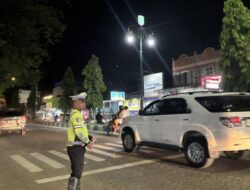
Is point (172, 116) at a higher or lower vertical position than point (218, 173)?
higher

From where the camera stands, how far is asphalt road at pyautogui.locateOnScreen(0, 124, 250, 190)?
8.26 metres

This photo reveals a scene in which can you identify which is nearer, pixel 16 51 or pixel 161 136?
pixel 161 136

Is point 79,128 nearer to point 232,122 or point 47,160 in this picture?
point 232,122

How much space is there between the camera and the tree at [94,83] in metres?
44.4

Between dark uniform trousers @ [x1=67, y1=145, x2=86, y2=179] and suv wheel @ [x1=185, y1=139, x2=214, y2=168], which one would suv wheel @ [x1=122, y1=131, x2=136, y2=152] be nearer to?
suv wheel @ [x1=185, y1=139, x2=214, y2=168]

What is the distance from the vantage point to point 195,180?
850cm

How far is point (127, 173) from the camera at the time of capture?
965cm

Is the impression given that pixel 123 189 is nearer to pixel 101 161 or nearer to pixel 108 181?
pixel 108 181

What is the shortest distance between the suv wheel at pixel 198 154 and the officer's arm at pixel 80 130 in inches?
162

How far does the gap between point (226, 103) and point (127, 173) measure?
3062mm

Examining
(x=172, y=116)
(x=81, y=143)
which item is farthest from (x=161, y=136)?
(x=81, y=143)

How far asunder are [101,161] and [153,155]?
1786mm

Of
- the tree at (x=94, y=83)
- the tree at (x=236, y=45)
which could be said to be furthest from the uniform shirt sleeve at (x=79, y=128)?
the tree at (x=94, y=83)

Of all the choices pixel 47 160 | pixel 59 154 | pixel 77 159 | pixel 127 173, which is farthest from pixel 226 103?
pixel 59 154
